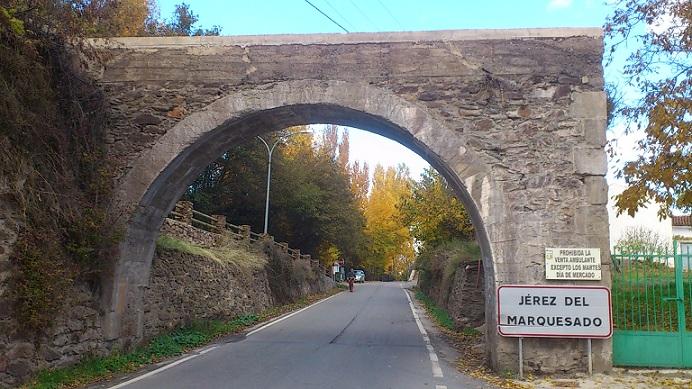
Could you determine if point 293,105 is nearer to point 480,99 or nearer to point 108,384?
point 480,99

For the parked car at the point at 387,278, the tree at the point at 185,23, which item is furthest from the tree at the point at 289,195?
the parked car at the point at 387,278

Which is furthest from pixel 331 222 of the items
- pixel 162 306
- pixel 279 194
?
pixel 162 306

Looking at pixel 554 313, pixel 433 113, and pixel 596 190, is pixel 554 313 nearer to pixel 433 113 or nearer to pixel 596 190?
pixel 596 190

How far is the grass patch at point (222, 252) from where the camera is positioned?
46.7 ft

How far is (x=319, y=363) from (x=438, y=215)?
15.5 metres

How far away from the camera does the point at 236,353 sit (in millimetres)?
11141

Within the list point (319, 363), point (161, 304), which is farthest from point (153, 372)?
point (161, 304)

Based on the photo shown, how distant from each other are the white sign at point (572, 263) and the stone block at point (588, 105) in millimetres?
2155

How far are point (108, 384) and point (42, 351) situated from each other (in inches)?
39.5

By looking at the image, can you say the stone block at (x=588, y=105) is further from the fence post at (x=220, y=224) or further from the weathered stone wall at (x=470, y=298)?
the fence post at (x=220, y=224)

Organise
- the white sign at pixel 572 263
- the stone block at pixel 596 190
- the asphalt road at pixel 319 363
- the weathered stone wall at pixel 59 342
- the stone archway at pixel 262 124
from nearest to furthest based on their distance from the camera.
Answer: the weathered stone wall at pixel 59 342 < the asphalt road at pixel 319 363 < the white sign at pixel 572 263 < the stone block at pixel 596 190 < the stone archway at pixel 262 124

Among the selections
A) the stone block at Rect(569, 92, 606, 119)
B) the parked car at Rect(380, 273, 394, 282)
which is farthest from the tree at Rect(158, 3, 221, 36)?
the parked car at Rect(380, 273, 394, 282)

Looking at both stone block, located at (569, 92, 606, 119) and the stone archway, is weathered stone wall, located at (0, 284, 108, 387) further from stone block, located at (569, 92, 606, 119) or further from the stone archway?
stone block, located at (569, 92, 606, 119)

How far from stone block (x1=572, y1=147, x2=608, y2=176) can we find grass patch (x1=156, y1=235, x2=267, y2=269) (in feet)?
29.3
